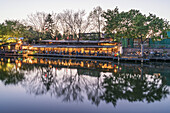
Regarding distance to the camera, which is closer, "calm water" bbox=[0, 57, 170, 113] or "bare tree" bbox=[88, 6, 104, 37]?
"calm water" bbox=[0, 57, 170, 113]

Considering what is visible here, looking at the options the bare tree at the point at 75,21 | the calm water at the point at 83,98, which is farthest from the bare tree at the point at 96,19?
the calm water at the point at 83,98

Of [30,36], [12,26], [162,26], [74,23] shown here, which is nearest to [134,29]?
[162,26]

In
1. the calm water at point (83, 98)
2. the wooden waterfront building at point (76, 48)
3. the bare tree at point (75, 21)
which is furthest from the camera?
the bare tree at point (75, 21)

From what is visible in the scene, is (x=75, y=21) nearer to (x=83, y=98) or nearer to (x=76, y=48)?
(x=76, y=48)

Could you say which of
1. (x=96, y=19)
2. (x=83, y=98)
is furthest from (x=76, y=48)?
(x=83, y=98)

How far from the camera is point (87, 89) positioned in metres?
A: 12.9

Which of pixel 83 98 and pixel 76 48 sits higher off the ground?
pixel 76 48

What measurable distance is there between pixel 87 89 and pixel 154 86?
19.9 ft

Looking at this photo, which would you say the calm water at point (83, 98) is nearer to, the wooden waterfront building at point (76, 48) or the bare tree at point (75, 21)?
the wooden waterfront building at point (76, 48)

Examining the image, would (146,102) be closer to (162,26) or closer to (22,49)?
(162,26)

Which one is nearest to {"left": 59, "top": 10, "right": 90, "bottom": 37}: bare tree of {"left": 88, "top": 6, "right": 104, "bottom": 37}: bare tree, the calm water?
{"left": 88, "top": 6, "right": 104, "bottom": 37}: bare tree

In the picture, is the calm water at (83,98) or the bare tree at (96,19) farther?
the bare tree at (96,19)

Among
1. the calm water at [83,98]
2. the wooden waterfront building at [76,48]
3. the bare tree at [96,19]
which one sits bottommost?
the calm water at [83,98]

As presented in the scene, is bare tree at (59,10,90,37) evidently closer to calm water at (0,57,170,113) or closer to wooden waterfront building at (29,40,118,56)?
wooden waterfront building at (29,40,118,56)
